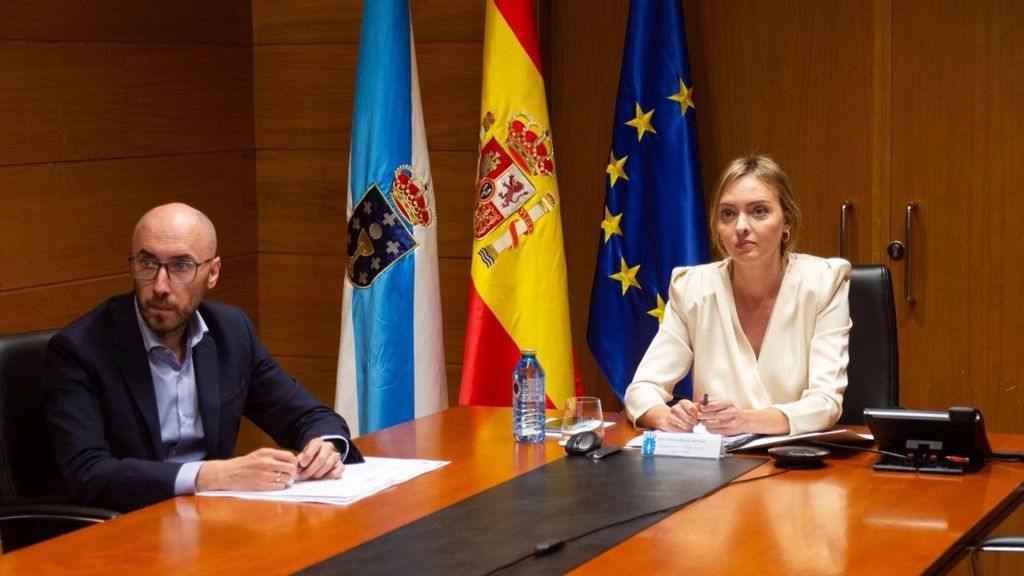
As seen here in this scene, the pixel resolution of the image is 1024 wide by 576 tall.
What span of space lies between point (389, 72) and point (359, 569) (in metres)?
2.70

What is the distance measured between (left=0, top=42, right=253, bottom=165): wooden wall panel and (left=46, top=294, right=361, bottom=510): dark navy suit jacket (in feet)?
4.14

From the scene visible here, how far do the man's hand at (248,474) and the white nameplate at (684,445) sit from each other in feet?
2.52

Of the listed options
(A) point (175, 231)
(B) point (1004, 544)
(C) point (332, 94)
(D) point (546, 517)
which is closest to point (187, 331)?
(A) point (175, 231)

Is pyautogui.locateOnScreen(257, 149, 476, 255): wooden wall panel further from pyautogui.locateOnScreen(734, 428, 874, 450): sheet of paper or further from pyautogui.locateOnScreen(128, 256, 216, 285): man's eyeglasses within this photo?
pyautogui.locateOnScreen(734, 428, 874, 450): sheet of paper

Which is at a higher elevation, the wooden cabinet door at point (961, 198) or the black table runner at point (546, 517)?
the wooden cabinet door at point (961, 198)

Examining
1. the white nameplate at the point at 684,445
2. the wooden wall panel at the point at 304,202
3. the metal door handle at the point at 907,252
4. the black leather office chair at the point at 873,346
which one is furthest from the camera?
the wooden wall panel at the point at 304,202

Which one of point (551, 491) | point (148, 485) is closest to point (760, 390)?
point (551, 491)

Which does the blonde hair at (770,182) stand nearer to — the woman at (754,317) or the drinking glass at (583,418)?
the woman at (754,317)

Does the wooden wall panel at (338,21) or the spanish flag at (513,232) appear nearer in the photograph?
the spanish flag at (513,232)

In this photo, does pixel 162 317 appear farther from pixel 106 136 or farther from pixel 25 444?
pixel 106 136

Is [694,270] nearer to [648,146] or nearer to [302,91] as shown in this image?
[648,146]

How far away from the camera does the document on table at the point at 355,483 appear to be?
251cm

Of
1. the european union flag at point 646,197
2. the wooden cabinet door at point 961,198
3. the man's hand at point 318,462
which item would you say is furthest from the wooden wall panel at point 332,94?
the man's hand at point 318,462

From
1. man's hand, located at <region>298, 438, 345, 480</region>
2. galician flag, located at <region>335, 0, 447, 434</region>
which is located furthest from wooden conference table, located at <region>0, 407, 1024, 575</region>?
galician flag, located at <region>335, 0, 447, 434</region>
